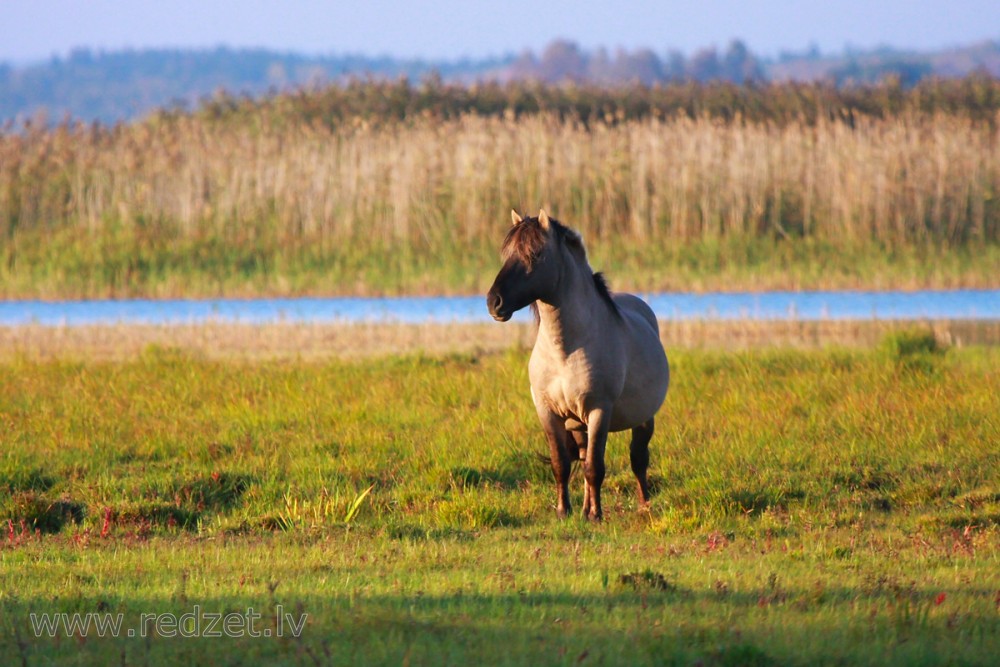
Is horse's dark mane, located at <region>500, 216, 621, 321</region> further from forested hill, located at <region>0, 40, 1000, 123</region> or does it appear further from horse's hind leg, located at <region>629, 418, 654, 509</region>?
forested hill, located at <region>0, 40, 1000, 123</region>

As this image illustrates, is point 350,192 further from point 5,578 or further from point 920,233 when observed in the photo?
point 5,578

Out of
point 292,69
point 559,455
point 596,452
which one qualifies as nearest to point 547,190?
point 559,455

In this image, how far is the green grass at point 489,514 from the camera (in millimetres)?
5234

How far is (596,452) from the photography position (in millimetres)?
8031

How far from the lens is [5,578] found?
21.4 feet

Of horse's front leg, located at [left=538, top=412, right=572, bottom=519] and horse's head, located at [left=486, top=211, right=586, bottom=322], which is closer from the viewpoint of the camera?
horse's head, located at [left=486, top=211, right=586, bottom=322]

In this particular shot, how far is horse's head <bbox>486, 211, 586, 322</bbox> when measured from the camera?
747 cm

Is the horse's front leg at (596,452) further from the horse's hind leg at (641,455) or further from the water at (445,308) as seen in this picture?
the water at (445,308)

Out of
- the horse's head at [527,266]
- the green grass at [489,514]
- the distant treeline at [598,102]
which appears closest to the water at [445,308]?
the green grass at [489,514]

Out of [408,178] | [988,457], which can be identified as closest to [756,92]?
[408,178]

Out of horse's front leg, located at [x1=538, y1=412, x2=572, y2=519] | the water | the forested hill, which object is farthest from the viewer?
the forested hill

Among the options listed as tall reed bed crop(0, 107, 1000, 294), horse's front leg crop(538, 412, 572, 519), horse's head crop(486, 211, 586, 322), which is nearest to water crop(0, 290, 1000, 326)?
tall reed bed crop(0, 107, 1000, 294)

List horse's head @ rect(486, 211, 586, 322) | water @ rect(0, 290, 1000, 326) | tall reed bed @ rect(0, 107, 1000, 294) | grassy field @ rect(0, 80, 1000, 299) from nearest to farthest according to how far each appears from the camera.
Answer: horse's head @ rect(486, 211, 586, 322) < water @ rect(0, 290, 1000, 326) < grassy field @ rect(0, 80, 1000, 299) < tall reed bed @ rect(0, 107, 1000, 294)

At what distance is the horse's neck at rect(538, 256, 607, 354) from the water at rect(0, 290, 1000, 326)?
8089mm
